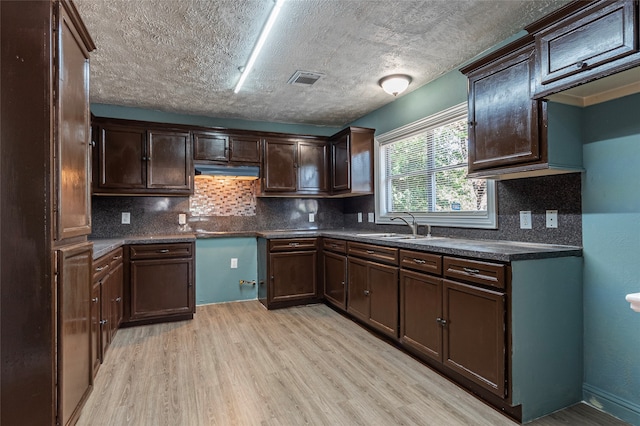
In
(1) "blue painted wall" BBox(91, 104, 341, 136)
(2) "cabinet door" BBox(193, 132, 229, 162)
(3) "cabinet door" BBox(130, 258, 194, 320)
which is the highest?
(1) "blue painted wall" BBox(91, 104, 341, 136)

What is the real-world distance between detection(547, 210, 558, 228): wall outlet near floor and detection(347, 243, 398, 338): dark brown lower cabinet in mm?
1101

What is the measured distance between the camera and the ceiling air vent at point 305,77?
10.5 feet

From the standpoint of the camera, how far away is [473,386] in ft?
7.21

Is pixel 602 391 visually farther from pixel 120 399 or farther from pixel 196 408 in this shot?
pixel 120 399

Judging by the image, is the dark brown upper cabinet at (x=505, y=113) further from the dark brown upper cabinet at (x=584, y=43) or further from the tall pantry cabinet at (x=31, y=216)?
the tall pantry cabinet at (x=31, y=216)

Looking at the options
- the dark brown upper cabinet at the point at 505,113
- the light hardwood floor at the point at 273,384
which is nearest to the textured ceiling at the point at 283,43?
the dark brown upper cabinet at the point at 505,113

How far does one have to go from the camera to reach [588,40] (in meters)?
1.70

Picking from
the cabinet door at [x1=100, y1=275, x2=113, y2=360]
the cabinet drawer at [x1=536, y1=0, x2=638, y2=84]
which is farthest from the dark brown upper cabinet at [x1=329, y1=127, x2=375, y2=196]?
the cabinet door at [x1=100, y1=275, x2=113, y2=360]

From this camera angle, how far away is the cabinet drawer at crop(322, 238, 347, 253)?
379 cm

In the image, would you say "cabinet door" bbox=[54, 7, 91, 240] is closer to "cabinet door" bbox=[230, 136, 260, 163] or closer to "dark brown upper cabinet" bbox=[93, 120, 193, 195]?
"dark brown upper cabinet" bbox=[93, 120, 193, 195]

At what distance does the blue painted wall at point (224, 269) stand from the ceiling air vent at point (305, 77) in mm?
2140

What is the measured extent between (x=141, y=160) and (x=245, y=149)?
1.22 metres

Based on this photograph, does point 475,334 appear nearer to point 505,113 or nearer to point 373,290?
point 373,290

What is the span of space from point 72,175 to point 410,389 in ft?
7.76
